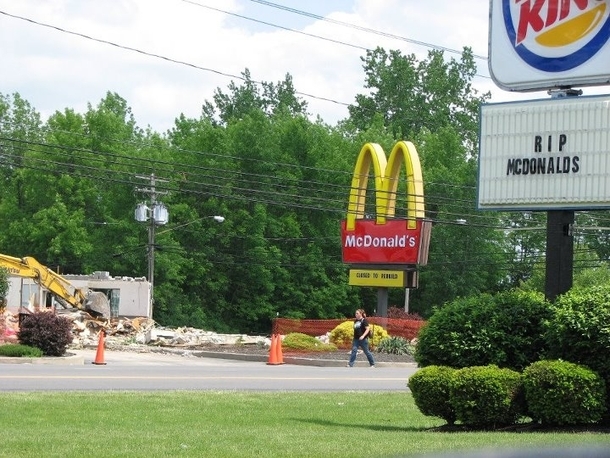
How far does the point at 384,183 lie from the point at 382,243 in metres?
2.50

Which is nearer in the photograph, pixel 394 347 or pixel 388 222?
pixel 394 347

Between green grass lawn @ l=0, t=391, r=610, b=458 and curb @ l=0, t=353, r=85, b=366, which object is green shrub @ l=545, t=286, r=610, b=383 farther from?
curb @ l=0, t=353, r=85, b=366

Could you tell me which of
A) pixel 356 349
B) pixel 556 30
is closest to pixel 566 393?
pixel 556 30

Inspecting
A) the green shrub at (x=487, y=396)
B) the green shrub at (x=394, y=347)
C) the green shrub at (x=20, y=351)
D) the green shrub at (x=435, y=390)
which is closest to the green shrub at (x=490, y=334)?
the green shrub at (x=435, y=390)

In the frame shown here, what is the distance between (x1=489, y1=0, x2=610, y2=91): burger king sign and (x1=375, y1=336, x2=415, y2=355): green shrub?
23271mm

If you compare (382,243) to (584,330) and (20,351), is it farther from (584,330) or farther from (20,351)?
(584,330)

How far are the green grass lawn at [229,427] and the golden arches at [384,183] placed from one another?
24.6 metres

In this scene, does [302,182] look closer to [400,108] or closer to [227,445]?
[400,108]

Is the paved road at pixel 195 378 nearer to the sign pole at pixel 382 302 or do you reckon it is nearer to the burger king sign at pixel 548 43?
the burger king sign at pixel 548 43

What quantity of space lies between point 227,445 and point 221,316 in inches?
2439

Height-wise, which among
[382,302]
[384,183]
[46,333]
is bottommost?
[46,333]

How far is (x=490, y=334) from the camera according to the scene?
15.1 meters

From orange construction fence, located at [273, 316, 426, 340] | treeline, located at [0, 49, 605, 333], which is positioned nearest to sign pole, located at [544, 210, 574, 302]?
orange construction fence, located at [273, 316, 426, 340]

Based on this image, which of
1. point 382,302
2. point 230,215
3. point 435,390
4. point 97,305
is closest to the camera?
point 435,390
